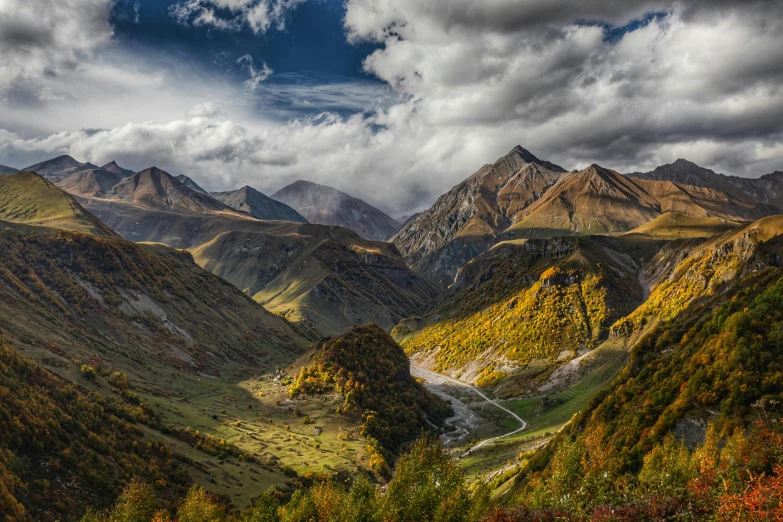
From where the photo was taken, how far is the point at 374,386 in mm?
122188

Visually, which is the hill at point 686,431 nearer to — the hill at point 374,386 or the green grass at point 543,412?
the green grass at point 543,412

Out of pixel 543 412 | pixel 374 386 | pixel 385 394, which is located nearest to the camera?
pixel 374 386

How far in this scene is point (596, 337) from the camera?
177 meters

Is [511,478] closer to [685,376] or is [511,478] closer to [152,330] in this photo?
[685,376]

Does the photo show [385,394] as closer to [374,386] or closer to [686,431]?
A: [374,386]

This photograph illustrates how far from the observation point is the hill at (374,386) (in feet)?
366

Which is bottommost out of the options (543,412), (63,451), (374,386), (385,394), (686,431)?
(543,412)

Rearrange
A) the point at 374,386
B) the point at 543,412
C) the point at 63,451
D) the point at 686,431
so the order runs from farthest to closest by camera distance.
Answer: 1. the point at 543,412
2. the point at 374,386
3. the point at 63,451
4. the point at 686,431

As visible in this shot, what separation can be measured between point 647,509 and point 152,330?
16992 centimetres

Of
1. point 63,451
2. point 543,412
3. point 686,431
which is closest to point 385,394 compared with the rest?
point 543,412

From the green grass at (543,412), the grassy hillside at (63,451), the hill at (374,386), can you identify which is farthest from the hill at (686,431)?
the hill at (374,386)

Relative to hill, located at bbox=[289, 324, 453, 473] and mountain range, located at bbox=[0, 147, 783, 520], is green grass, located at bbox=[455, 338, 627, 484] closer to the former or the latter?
mountain range, located at bbox=[0, 147, 783, 520]

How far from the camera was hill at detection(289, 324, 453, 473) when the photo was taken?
111438 mm

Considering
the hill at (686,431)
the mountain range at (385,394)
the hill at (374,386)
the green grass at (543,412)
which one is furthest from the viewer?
the hill at (374,386)
